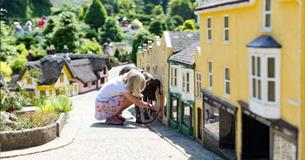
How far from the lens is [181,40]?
110 feet

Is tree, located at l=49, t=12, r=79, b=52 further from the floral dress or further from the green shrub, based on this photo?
the green shrub

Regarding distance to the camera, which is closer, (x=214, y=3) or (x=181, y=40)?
(x=214, y=3)

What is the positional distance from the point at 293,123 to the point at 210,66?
8792 millimetres

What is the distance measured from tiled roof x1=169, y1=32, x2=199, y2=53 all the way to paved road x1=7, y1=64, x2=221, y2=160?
6547mm

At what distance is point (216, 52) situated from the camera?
22.4 metres

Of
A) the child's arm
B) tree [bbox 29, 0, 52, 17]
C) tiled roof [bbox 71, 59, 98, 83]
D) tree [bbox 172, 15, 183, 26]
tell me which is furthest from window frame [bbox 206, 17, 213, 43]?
tree [bbox 29, 0, 52, 17]

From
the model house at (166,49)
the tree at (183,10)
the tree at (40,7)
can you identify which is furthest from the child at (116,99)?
the tree at (40,7)

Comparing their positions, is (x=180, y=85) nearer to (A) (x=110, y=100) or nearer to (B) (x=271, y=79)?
(A) (x=110, y=100)

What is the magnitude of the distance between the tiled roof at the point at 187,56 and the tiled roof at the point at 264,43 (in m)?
10.8

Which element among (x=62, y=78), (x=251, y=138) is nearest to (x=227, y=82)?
(x=251, y=138)

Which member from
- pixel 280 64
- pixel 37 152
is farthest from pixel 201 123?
pixel 280 64

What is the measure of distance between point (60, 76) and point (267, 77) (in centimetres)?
4023

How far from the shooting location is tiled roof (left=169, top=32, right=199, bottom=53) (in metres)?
32.9

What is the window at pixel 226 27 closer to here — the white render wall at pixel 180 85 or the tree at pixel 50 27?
the white render wall at pixel 180 85
